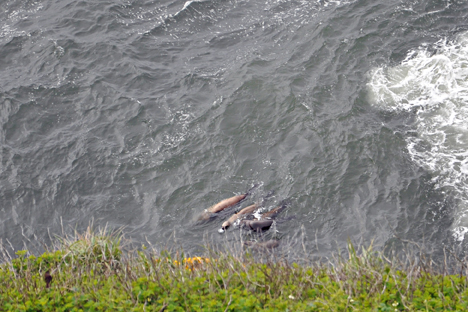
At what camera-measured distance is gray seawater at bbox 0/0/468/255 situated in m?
10.7

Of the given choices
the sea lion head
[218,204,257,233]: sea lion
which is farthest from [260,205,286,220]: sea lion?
the sea lion head

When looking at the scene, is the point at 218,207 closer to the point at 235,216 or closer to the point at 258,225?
the point at 235,216

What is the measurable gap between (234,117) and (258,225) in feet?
12.8

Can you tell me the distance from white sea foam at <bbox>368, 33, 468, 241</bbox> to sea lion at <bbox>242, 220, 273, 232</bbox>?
369cm

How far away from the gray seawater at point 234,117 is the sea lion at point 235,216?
0.20 meters

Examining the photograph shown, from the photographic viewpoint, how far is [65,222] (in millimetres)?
10867

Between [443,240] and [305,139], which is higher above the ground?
[305,139]

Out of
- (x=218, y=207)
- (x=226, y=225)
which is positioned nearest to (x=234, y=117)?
(x=218, y=207)

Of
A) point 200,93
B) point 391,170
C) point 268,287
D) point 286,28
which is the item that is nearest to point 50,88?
point 200,93

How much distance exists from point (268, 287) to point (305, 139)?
21.5 feet

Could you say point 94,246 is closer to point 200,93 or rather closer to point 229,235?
point 229,235

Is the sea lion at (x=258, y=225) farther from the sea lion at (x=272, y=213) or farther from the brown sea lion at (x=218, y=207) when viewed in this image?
the brown sea lion at (x=218, y=207)

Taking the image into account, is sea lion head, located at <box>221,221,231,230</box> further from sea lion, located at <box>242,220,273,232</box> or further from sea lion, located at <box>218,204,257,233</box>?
sea lion, located at <box>242,220,273,232</box>

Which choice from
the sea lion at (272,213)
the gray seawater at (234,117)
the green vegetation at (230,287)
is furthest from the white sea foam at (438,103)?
the green vegetation at (230,287)
